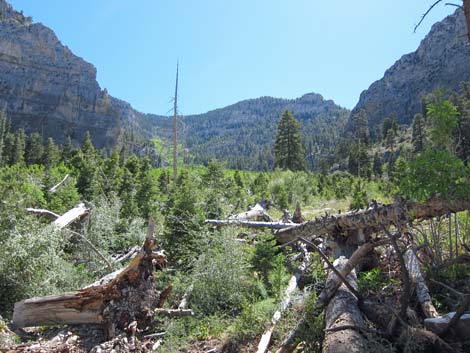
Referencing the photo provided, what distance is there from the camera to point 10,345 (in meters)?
4.96

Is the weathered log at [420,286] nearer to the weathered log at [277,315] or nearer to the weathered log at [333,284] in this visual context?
the weathered log at [333,284]

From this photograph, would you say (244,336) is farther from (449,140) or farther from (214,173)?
(214,173)

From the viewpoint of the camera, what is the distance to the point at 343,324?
3924mm

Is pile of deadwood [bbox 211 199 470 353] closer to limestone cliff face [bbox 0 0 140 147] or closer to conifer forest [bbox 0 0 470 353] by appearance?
conifer forest [bbox 0 0 470 353]

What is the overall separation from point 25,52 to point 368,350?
481 feet

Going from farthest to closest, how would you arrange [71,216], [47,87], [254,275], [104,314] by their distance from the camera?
1. [47,87]
2. [71,216]
3. [254,275]
4. [104,314]

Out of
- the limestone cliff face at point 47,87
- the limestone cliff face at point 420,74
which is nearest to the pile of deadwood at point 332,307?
the limestone cliff face at point 420,74

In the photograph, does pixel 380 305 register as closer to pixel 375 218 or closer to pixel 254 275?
pixel 375 218

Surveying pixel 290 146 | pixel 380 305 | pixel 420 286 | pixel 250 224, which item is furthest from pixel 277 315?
pixel 290 146

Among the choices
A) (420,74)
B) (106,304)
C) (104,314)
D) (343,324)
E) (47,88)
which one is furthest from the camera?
(420,74)

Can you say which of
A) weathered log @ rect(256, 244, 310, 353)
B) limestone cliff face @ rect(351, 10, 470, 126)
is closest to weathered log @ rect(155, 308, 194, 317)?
weathered log @ rect(256, 244, 310, 353)

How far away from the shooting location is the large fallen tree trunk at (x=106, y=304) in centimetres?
544

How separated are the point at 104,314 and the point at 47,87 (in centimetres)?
13820

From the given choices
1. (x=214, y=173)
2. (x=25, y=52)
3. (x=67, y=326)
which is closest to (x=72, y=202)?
(x=214, y=173)
